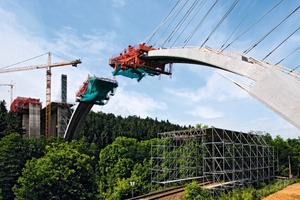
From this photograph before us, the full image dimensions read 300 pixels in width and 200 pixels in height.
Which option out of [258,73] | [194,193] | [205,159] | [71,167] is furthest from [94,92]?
[258,73]

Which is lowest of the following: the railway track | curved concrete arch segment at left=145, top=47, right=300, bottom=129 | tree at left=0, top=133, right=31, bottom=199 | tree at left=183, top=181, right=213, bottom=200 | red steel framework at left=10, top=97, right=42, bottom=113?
the railway track

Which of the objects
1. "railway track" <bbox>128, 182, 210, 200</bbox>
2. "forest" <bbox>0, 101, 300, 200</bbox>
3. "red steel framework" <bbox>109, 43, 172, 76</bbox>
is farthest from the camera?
"forest" <bbox>0, 101, 300, 200</bbox>

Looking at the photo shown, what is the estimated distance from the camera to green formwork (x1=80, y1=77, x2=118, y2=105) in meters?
33.4

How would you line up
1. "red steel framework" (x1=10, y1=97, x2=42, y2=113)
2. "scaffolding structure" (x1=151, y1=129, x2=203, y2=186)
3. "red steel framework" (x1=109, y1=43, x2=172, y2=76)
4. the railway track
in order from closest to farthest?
"red steel framework" (x1=109, y1=43, x2=172, y2=76), the railway track, "scaffolding structure" (x1=151, y1=129, x2=203, y2=186), "red steel framework" (x1=10, y1=97, x2=42, y2=113)

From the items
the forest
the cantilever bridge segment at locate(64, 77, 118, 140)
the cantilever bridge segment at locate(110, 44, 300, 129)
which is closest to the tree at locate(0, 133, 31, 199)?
the forest

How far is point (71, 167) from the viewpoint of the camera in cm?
2775

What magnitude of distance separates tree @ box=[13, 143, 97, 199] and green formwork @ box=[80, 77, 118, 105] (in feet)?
20.3

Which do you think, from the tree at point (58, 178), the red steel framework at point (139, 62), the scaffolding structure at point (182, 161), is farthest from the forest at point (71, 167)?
the red steel framework at point (139, 62)

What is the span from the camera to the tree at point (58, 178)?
82.4 ft

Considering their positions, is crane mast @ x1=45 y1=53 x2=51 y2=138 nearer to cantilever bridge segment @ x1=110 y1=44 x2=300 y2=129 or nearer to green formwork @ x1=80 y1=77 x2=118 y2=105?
green formwork @ x1=80 y1=77 x2=118 y2=105

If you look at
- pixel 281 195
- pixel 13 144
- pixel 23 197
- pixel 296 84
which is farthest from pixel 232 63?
pixel 13 144

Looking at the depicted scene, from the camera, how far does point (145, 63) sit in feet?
67.5

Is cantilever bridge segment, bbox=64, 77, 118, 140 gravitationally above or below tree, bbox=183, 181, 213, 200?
above

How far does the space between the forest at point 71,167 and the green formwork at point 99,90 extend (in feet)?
15.4
